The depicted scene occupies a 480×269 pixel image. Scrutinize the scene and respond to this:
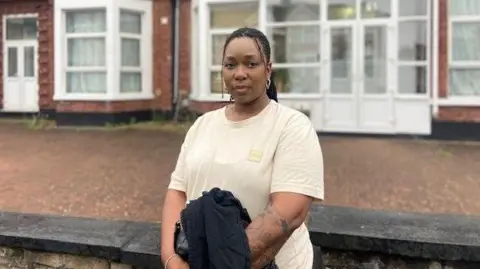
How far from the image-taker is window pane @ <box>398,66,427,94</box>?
1157 cm

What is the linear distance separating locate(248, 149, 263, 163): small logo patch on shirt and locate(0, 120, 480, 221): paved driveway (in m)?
3.27

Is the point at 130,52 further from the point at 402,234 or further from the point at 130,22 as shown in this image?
the point at 402,234

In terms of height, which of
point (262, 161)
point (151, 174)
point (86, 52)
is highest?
point (86, 52)

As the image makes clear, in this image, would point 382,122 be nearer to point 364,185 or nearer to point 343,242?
point 364,185

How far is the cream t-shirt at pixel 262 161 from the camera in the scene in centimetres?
197

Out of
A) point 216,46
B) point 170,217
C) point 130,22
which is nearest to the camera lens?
point 170,217

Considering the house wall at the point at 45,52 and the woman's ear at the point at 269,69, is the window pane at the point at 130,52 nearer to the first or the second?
the house wall at the point at 45,52

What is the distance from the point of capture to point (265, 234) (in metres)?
1.91

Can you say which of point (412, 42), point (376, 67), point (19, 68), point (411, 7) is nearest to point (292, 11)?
point (376, 67)

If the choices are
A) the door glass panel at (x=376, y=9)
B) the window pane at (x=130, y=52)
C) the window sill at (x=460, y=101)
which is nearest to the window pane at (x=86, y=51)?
the window pane at (x=130, y=52)

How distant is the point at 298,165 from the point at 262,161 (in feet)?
0.43

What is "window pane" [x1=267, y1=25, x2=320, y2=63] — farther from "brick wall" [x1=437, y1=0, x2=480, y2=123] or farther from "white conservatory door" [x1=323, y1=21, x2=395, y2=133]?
"brick wall" [x1=437, y1=0, x2=480, y2=123]

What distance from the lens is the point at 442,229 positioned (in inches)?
121

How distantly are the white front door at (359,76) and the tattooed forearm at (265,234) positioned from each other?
10.2 meters
